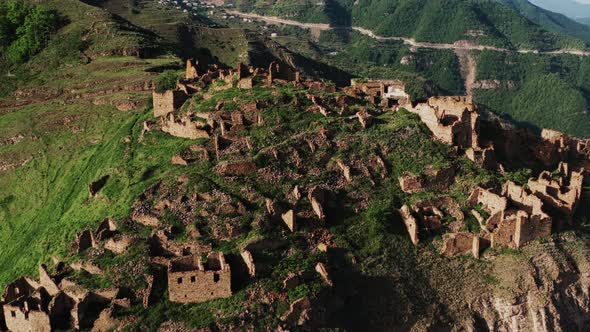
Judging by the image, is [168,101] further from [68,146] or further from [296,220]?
[296,220]

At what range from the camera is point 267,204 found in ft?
142

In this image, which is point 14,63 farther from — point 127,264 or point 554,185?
point 554,185

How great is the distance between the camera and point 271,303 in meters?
36.9

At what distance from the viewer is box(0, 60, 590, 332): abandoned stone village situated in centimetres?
3709

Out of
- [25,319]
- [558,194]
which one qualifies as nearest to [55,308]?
[25,319]

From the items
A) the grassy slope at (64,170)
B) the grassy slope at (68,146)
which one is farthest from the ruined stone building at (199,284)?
the grassy slope at (68,146)

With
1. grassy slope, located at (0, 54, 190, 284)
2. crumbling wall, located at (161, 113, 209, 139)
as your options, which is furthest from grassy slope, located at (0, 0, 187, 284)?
crumbling wall, located at (161, 113, 209, 139)

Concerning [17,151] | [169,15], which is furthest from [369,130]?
[169,15]

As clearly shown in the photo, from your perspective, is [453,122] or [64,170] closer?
[453,122]

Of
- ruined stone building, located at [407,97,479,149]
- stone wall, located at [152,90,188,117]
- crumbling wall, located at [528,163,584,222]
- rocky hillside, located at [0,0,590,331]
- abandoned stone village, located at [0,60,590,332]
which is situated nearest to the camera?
abandoned stone village, located at [0,60,590,332]

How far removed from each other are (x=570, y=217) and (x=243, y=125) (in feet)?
82.3

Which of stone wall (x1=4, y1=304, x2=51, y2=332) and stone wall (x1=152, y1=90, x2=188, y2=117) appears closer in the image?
stone wall (x1=4, y1=304, x2=51, y2=332)

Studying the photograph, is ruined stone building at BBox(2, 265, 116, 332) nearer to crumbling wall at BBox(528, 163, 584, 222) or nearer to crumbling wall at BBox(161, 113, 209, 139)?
crumbling wall at BBox(161, 113, 209, 139)

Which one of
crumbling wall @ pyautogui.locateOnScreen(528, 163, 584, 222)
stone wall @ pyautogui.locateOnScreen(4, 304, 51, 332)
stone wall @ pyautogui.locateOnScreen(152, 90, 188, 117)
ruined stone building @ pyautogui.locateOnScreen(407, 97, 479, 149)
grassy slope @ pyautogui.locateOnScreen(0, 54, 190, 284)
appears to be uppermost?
ruined stone building @ pyautogui.locateOnScreen(407, 97, 479, 149)
